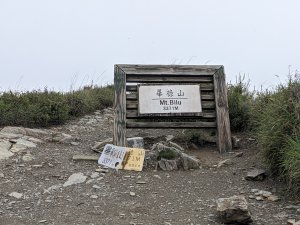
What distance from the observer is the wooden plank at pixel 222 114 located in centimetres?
760

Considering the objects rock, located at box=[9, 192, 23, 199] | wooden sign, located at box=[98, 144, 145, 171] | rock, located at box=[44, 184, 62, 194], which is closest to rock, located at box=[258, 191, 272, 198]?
wooden sign, located at box=[98, 144, 145, 171]

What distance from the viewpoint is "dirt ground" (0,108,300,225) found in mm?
5012

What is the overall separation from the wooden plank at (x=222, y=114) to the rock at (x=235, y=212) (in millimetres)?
2775

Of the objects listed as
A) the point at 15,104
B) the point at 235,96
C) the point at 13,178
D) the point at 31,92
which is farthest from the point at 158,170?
the point at 31,92

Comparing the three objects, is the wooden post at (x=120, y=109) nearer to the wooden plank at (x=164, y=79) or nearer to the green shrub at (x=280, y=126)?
the wooden plank at (x=164, y=79)

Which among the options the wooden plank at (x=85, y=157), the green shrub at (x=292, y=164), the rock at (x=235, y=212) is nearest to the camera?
the rock at (x=235, y=212)

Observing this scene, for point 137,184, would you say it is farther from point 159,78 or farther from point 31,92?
point 31,92

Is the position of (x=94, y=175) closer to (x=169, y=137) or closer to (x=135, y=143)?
(x=135, y=143)

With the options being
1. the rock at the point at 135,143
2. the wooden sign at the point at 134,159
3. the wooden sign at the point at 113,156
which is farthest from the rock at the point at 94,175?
the rock at the point at 135,143

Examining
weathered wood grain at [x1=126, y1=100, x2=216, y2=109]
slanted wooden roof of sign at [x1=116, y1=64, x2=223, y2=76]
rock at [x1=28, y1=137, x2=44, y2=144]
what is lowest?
rock at [x1=28, y1=137, x2=44, y2=144]

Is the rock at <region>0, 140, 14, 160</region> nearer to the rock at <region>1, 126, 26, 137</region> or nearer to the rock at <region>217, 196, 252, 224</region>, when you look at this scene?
the rock at <region>1, 126, 26, 137</region>

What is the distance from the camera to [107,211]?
517 cm

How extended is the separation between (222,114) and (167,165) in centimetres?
165

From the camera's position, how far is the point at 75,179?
622 centimetres
